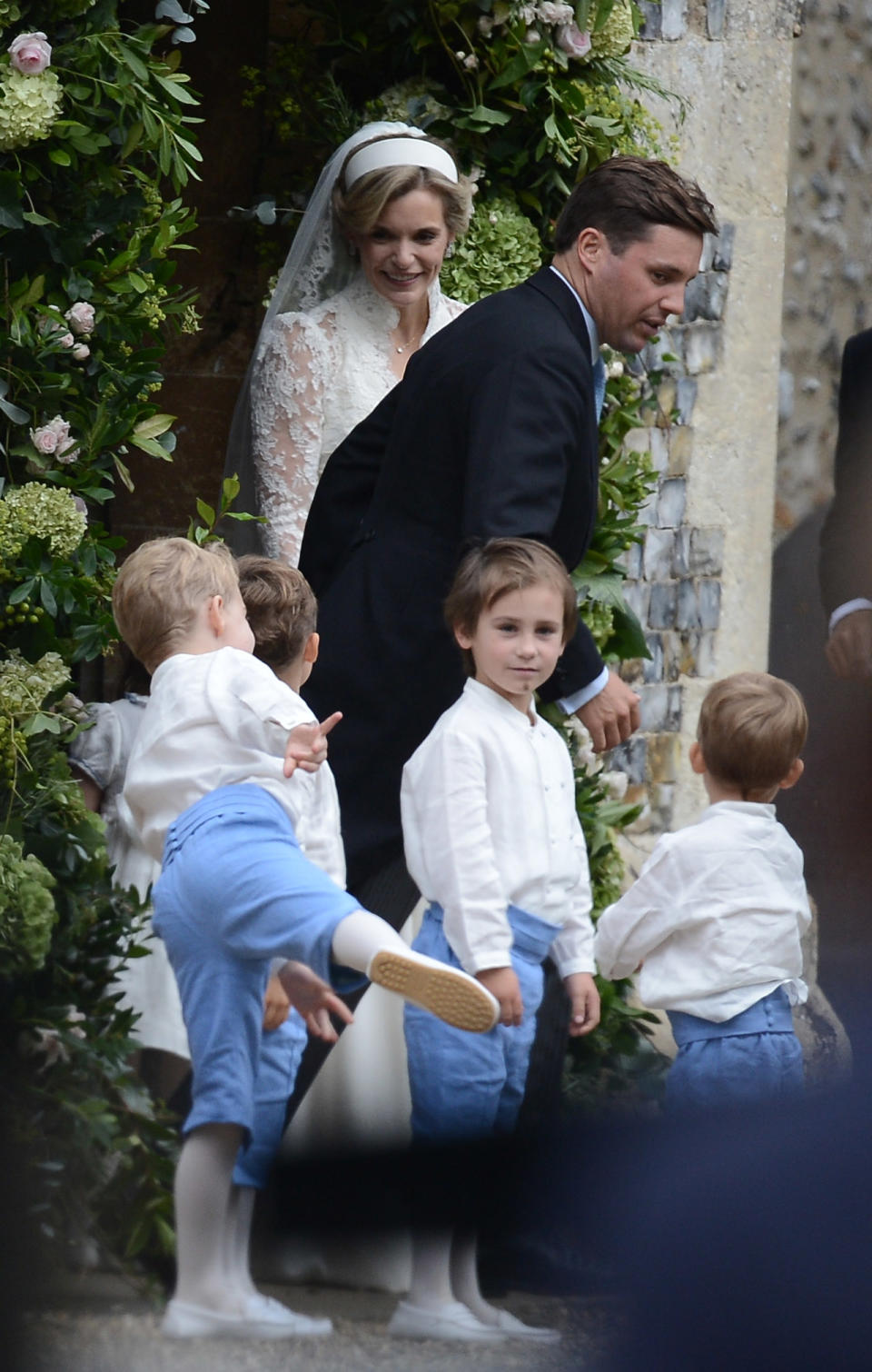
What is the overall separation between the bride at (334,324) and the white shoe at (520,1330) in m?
1.23

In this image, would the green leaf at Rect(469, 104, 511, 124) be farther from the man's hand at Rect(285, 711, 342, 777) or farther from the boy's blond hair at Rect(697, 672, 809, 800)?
the man's hand at Rect(285, 711, 342, 777)

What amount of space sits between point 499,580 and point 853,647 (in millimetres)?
686

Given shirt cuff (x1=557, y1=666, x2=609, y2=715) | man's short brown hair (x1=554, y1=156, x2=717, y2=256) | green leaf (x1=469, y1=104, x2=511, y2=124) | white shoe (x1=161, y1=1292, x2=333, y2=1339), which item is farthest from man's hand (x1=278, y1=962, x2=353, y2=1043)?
green leaf (x1=469, y1=104, x2=511, y2=124)

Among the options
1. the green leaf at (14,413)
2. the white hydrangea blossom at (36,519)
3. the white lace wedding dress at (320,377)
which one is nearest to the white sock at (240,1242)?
the white hydrangea blossom at (36,519)

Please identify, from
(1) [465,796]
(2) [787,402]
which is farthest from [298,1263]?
(2) [787,402]

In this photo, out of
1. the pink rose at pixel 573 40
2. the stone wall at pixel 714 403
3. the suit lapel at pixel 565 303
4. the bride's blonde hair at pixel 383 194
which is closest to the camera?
the suit lapel at pixel 565 303

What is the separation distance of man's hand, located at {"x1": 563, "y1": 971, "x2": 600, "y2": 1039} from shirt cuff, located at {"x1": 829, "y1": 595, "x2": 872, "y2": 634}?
0.71 meters

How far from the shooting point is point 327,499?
218cm

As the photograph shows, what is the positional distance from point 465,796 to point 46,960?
51 cm

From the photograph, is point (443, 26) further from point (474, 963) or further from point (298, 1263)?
point (298, 1263)

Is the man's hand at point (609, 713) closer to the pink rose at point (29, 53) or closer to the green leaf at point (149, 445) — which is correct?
the green leaf at point (149, 445)

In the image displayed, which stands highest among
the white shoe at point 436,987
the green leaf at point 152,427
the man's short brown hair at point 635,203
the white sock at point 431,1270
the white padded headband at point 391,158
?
the white padded headband at point 391,158

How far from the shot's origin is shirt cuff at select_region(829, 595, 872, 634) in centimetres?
217

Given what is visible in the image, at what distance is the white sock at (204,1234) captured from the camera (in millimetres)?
1509
